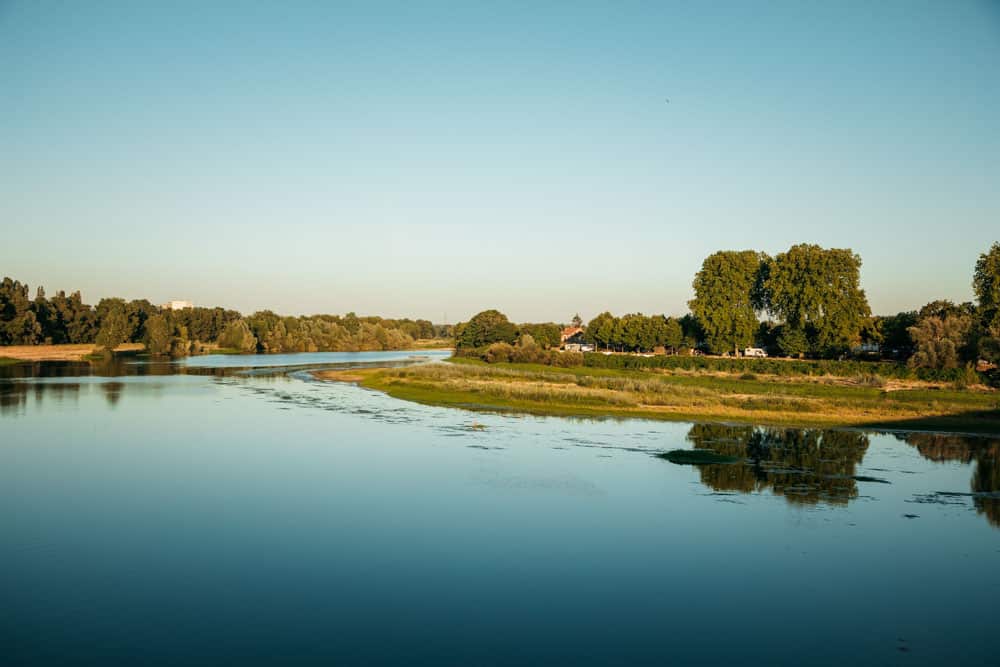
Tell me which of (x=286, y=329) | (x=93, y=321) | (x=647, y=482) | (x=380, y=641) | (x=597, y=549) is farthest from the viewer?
(x=286, y=329)

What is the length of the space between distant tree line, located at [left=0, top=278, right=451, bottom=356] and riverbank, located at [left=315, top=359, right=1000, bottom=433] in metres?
82.6

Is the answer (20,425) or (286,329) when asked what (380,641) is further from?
(286,329)

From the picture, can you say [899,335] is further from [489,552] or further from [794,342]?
[489,552]

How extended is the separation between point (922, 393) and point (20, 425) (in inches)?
2395

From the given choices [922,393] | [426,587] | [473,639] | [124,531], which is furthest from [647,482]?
[922,393]

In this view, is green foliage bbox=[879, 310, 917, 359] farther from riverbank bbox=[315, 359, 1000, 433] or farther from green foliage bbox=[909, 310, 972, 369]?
riverbank bbox=[315, 359, 1000, 433]

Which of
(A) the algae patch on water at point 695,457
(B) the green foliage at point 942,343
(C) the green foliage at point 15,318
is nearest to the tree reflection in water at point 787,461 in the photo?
(A) the algae patch on water at point 695,457

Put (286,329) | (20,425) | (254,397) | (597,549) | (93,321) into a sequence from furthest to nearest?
(286,329)
(93,321)
(254,397)
(20,425)
(597,549)

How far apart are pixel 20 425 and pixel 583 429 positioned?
3096cm

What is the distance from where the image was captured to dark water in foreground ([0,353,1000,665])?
12.9m

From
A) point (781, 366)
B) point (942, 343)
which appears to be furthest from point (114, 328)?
point (942, 343)

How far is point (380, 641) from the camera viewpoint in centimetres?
1280

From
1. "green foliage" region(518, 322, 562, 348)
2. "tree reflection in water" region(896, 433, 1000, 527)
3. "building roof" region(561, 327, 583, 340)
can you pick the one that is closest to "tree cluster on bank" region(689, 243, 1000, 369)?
"tree reflection in water" region(896, 433, 1000, 527)

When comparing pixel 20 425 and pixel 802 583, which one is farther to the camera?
pixel 20 425
